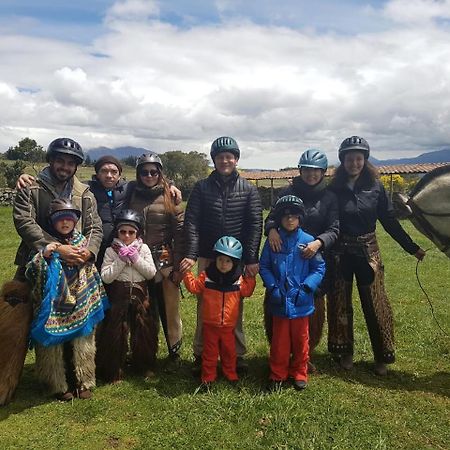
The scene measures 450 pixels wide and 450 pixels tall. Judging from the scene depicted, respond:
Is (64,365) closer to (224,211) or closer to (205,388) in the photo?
(205,388)

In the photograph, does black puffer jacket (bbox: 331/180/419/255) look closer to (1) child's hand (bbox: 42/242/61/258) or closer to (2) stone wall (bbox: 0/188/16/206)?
(1) child's hand (bbox: 42/242/61/258)

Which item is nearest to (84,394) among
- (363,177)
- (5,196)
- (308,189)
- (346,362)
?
(346,362)

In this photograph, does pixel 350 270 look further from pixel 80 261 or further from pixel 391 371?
pixel 80 261

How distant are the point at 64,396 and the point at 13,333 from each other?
85 cm

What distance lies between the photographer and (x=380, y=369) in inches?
218

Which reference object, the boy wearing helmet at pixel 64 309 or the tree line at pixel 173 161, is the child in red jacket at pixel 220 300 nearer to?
the boy wearing helmet at pixel 64 309

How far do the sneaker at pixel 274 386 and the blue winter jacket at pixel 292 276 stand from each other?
774 millimetres

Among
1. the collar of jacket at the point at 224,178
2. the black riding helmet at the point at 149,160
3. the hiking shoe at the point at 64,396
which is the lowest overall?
the hiking shoe at the point at 64,396

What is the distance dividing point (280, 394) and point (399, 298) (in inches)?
212

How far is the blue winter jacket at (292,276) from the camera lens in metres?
4.88

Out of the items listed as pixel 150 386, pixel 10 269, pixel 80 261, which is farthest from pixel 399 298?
pixel 10 269

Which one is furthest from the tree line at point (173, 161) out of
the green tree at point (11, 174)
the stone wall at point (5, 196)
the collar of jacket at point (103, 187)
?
the collar of jacket at point (103, 187)

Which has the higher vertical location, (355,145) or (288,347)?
(355,145)

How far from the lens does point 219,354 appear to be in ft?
17.3
